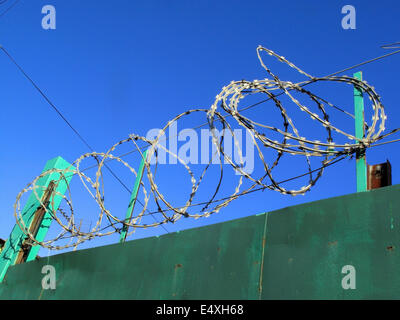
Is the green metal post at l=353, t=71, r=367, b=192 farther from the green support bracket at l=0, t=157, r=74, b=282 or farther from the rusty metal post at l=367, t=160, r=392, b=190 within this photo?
the green support bracket at l=0, t=157, r=74, b=282

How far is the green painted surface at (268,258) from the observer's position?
3480mm

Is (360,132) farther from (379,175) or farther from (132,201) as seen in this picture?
(132,201)

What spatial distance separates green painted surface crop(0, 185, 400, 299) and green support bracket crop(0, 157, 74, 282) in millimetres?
2317

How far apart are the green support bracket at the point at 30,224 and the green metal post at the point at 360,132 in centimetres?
525

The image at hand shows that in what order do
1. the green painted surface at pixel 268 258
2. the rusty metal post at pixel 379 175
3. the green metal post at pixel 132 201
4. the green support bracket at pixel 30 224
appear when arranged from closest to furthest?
the green painted surface at pixel 268 258, the rusty metal post at pixel 379 175, the green metal post at pixel 132 201, the green support bracket at pixel 30 224

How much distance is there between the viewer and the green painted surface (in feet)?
11.4

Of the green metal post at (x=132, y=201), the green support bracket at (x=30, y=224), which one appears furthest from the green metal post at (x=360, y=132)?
the green support bracket at (x=30, y=224)

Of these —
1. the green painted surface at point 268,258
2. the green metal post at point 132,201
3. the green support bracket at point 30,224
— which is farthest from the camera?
the green support bracket at point 30,224

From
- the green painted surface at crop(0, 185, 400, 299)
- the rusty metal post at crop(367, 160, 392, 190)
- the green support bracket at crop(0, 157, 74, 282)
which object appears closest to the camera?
the green painted surface at crop(0, 185, 400, 299)

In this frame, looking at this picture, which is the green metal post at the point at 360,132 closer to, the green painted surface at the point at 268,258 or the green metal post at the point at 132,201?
the green painted surface at the point at 268,258

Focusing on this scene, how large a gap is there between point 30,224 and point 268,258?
19.8 feet

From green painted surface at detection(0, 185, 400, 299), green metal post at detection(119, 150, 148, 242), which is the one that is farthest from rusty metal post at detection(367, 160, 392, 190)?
green metal post at detection(119, 150, 148, 242)
